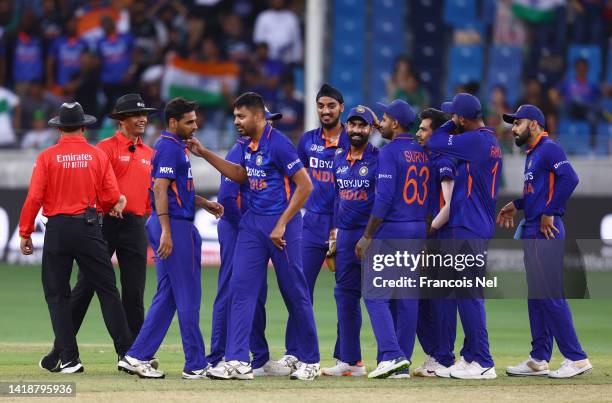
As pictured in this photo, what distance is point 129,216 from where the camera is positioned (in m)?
11.1

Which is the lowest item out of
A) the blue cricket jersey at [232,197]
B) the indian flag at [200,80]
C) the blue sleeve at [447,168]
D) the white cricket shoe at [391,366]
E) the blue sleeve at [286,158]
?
the white cricket shoe at [391,366]

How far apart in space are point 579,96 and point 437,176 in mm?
14090

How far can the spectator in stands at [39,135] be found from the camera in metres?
22.3

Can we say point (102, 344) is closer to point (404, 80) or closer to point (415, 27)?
point (404, 80)

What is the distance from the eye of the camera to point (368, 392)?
30.8ft

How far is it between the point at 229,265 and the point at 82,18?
1634 cm

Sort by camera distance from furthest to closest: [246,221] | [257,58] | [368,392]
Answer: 1. [257,58]
2. [246,221]
3. [368,392]

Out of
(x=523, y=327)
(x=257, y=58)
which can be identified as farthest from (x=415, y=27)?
(x=523, y=327)

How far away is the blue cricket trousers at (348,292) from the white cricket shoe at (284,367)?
42 cm

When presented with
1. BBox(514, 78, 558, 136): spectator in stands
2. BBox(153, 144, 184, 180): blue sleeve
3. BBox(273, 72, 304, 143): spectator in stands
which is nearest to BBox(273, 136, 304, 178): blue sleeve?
BBox(153, 144, 184, 180): blue sleeve

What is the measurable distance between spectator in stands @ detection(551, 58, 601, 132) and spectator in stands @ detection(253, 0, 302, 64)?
5217 millimetres

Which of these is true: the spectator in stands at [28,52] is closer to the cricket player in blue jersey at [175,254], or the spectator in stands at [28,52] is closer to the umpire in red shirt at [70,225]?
the umpire in red shirt at [70,225]

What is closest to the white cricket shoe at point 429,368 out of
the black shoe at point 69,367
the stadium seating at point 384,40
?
the black shoe at point 69,367

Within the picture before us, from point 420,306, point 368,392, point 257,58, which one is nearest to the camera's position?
point 368,392
